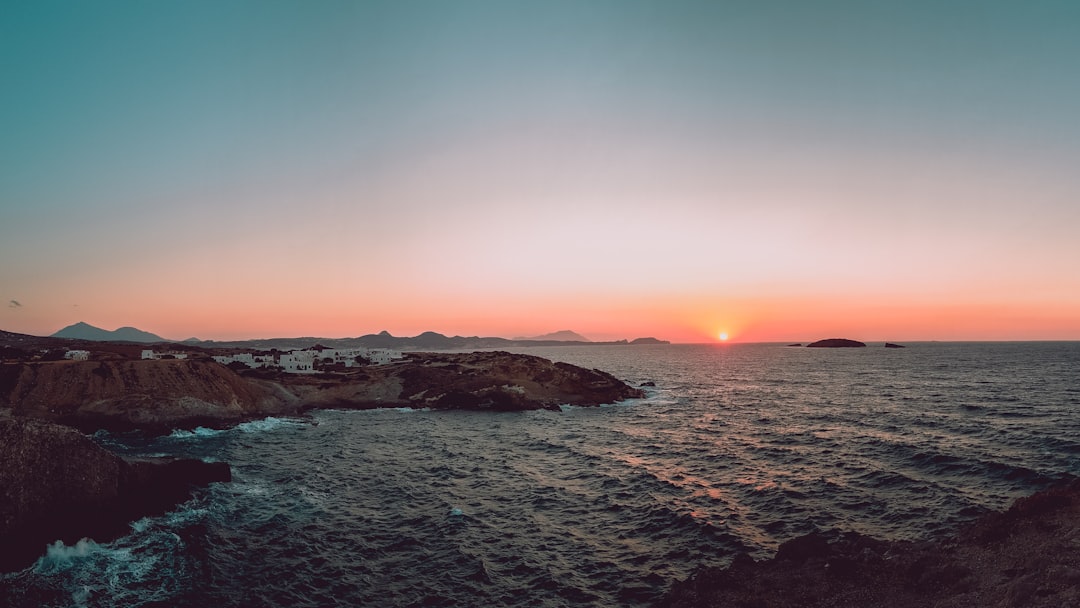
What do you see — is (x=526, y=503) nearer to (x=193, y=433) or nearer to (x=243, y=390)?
(x=193, y=433)

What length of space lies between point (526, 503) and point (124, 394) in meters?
48.0

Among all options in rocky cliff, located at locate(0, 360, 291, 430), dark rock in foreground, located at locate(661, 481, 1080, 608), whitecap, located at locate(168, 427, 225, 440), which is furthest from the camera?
rocky cliff, located at locate(0, 360, 291, 430)

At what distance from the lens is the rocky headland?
4947cm

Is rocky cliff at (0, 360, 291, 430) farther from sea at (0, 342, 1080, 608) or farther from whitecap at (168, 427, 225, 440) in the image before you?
sea at (0, 342, 1080, 608)

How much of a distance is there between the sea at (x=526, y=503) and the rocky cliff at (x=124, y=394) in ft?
14.4

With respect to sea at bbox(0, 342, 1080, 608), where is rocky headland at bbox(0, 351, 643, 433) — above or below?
above

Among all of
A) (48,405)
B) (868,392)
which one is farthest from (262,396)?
(868,392)

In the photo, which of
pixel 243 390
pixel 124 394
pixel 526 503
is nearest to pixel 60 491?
pixel 526 503

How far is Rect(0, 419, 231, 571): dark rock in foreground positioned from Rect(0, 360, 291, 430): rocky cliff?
27.6 meters

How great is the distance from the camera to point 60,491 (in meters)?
22.8

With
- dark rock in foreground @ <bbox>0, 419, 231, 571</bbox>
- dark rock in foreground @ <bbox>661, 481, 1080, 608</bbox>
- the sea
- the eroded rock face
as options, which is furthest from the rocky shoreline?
Result: dark rock in foreground @ <bbox>661, 481, 1080, 608</bbox>

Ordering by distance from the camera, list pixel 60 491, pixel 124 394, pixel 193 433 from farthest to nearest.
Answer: pixel 124 394 → pixel 193 433 → pixel 60 491

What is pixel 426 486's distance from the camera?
32.7 m

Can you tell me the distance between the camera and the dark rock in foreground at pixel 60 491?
20859 mm
